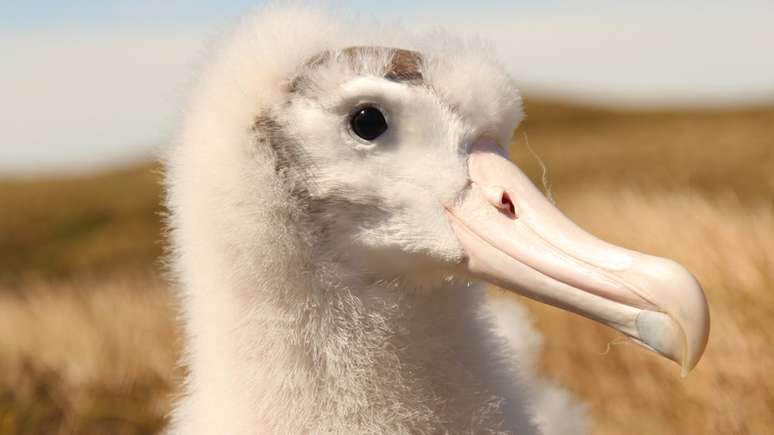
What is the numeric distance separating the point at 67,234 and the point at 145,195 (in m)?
1.98

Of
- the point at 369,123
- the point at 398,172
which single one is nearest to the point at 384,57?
the point at 369,123

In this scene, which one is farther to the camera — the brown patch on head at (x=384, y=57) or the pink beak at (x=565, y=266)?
the brown patch on head at (x=384, y=57)

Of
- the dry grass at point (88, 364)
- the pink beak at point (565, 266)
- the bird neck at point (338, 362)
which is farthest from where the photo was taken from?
the dry grass at point (88, 364)

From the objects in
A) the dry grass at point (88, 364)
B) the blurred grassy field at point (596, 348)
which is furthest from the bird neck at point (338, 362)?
the dry grass at point (88, 364)

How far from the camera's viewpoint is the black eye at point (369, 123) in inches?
96.9

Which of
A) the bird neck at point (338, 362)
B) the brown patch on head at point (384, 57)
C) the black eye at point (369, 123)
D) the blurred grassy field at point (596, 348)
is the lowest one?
the blurred grassy field at point (596, 348)

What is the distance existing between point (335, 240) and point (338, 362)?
0.27 m

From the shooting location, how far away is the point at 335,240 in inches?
99.5

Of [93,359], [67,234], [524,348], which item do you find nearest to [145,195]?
[67,234]

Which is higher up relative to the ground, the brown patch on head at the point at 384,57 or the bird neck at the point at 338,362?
the brown patch on head at the point at 384,57

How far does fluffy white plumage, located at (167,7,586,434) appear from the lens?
2.46m

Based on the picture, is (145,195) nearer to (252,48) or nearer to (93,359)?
(93,359)

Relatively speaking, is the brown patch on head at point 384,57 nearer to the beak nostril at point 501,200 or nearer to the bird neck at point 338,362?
the beak nostril at point 501,200

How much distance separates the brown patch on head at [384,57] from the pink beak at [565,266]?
215mm
